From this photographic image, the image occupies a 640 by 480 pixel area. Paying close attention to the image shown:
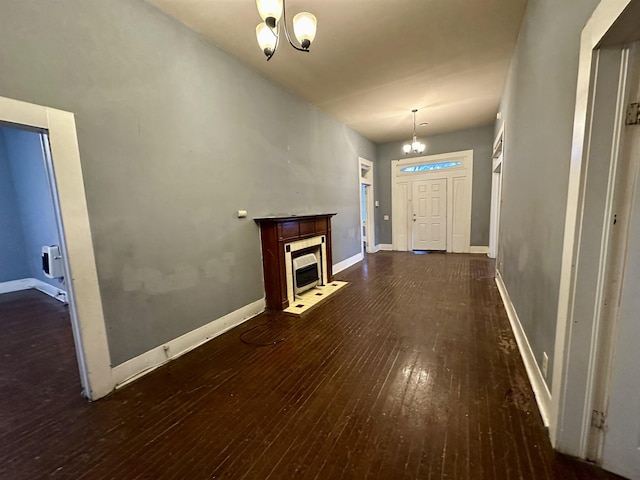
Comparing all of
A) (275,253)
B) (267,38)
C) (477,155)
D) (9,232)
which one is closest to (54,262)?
(9,232)

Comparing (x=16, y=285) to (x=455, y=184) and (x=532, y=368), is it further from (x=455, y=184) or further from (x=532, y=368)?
(x=455, y=184)

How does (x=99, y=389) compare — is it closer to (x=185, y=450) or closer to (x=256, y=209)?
(x=185, y=450)

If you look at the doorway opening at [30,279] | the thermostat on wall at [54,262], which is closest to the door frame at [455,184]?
the doorway opening at [30,279]

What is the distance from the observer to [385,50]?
295cm

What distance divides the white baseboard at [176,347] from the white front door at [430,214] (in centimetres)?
535

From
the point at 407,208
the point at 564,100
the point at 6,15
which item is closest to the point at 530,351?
the point at 564,100

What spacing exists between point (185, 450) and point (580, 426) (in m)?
2.04

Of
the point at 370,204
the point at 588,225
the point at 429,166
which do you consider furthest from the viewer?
the point at 370,204

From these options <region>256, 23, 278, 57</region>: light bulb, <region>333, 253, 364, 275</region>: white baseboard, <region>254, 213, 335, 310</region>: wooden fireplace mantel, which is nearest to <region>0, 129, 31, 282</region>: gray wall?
<region>254, 213, 335, 310</region>: wooden fireplace mantel

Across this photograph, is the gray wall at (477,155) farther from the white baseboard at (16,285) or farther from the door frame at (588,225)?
the white baseboard at (16,285)

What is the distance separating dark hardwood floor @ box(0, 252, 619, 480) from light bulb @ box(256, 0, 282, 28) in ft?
8.43

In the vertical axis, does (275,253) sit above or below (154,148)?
below

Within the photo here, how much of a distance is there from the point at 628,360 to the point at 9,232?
7495 millimetres

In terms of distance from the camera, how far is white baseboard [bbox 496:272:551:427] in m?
1.55
